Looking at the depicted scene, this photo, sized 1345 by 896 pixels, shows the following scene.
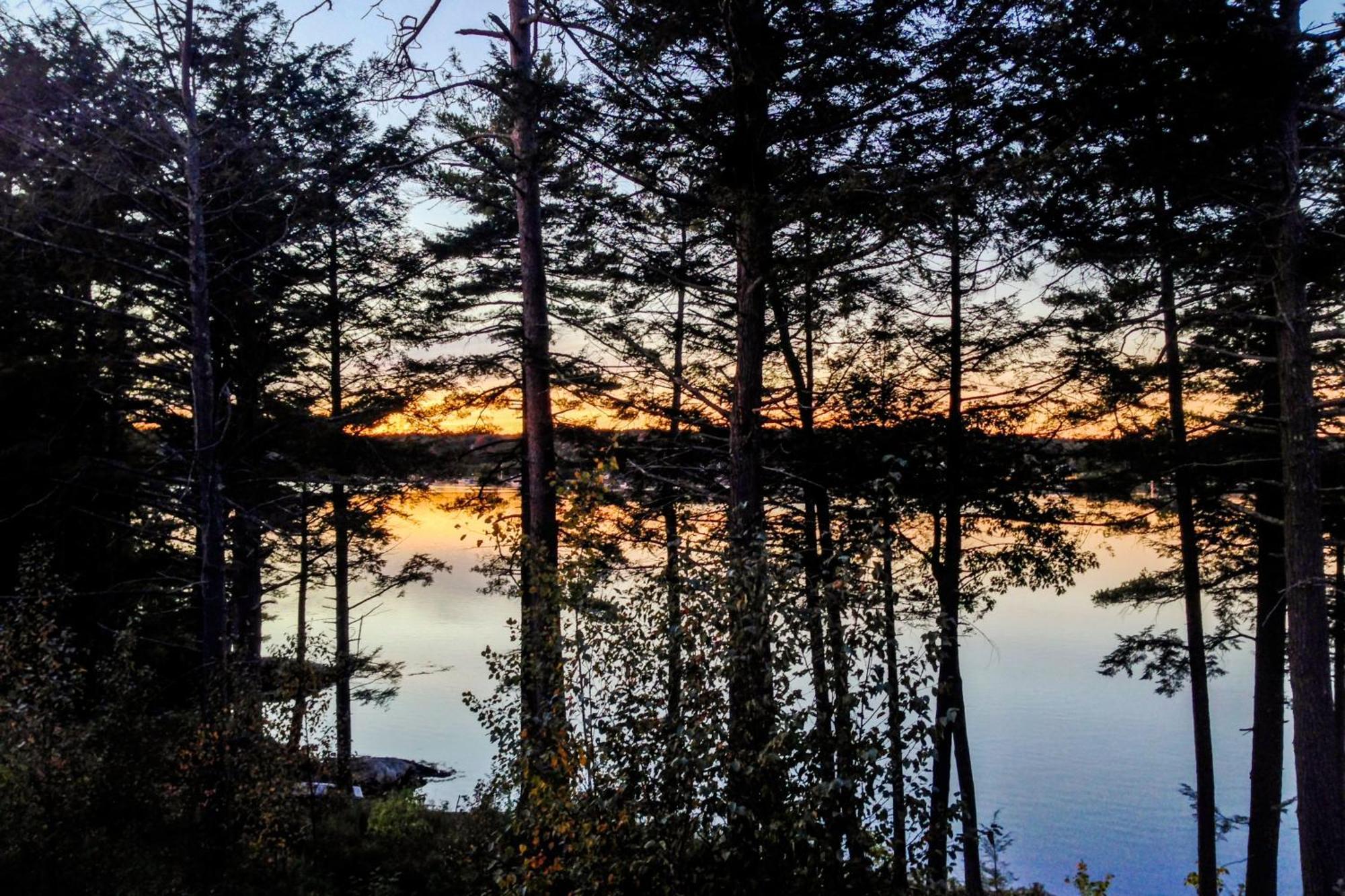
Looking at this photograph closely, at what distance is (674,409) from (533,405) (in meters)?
2.35

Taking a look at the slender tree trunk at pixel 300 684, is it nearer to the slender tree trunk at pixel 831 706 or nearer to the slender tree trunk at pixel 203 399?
the slender tree trunk at pixel 203 399

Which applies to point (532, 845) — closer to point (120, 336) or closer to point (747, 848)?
point (747, 848)

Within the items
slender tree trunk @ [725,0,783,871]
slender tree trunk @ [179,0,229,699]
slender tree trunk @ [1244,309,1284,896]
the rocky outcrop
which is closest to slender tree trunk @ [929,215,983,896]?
slender tree trunk @ [1244,309,1284,896]

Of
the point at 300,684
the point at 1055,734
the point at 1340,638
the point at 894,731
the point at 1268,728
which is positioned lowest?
the point at 1055,734

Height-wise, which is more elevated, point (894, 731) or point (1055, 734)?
point (894, 731)

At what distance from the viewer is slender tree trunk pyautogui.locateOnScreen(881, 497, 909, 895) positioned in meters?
4.25

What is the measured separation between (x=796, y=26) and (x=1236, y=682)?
2843 cm

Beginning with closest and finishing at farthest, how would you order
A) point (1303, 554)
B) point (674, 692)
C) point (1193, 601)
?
point (674, 692) < point (1303, 554) < point (1193, 601)

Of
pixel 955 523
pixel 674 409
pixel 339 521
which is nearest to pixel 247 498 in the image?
pixel 339 521

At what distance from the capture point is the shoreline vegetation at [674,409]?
16.0 feet

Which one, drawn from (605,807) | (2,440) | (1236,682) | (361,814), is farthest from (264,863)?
(1236,682)

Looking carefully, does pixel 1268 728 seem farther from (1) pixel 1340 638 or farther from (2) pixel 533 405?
(2) pixel 533 405

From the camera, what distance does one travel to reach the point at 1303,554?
902 centimetres

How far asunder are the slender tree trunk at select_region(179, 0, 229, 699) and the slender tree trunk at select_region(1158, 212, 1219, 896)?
36.8ft
